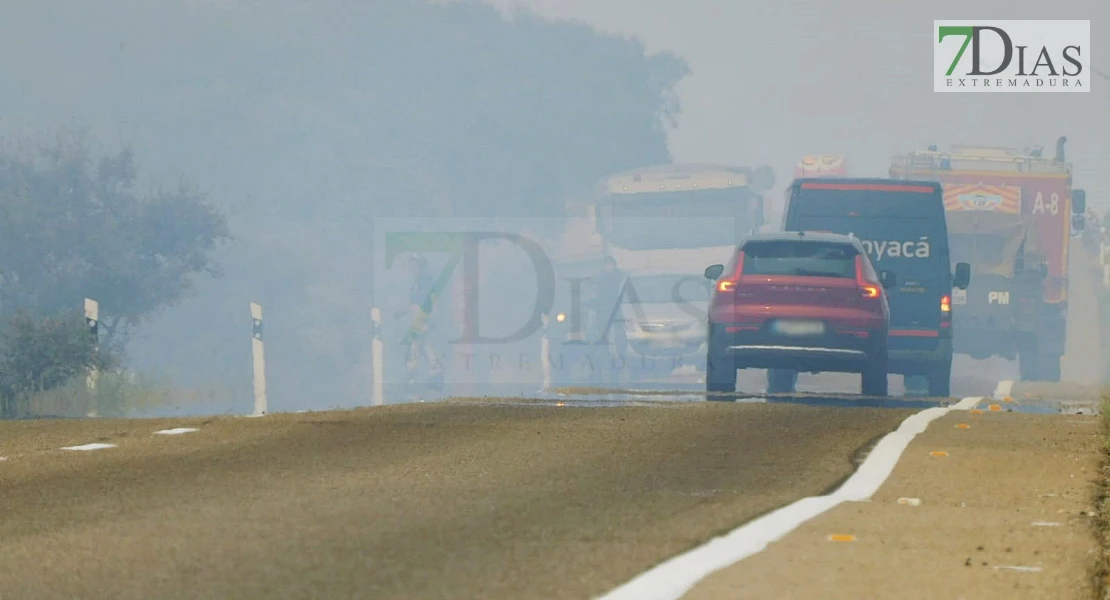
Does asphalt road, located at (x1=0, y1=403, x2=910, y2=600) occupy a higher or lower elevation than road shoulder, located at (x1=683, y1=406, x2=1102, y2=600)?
higher

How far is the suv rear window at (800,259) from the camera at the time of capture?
22797mm

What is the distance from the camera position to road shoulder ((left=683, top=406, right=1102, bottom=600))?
7770mm

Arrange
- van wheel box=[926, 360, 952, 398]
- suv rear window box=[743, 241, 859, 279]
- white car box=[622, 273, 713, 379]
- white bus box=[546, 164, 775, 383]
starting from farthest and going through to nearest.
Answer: white car box=[622, 273, 713, 379], white bus box=[546, 164, 775, 383], van wheel box=[926, 360, 952, 398], suv rear window box=[743, 241, 859, 279]

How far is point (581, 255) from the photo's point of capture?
50156mm

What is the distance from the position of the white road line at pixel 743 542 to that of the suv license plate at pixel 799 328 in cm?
906

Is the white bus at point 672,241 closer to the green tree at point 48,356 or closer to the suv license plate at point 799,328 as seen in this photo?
the green tree at point 48,356

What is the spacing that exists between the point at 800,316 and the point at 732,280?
0.86 m

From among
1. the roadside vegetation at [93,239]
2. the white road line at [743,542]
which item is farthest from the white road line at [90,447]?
the roadside vegetation at [93,239]

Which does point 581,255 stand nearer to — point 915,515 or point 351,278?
point 351,278

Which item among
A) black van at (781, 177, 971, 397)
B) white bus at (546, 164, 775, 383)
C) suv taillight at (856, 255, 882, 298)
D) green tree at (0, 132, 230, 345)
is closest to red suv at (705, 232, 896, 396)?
suv taillight at (856, 255, 882, 298)

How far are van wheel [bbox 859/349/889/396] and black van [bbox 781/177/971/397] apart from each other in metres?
4.93

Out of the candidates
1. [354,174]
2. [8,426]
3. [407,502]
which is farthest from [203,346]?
[407,502]

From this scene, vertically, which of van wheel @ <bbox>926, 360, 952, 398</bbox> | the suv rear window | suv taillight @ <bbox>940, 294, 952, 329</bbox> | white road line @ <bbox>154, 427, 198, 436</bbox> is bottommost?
van wheel @ <bbox>926, 360, 952, 398</bbox>

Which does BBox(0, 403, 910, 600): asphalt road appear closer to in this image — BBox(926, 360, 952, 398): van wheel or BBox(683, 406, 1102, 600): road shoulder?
BBox(683, 406, 1102, 600): road shoulder
